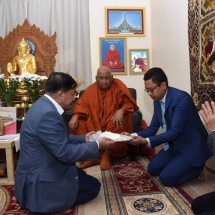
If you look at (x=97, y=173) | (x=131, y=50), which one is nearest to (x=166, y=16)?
(x=131, y=50)

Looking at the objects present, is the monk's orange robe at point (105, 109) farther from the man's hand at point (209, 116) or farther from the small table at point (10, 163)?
the man's hand at point (209, 116)

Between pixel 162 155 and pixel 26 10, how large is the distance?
3488 millimetres

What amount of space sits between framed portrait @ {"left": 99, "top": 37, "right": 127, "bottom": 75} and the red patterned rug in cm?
236

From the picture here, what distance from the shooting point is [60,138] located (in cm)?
172

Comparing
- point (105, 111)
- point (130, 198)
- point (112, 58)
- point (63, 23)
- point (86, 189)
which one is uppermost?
point (63, 23)

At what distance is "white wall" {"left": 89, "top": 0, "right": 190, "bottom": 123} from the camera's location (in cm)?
346

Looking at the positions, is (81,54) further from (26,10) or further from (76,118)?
(76,118)

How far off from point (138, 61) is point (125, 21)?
74 cm

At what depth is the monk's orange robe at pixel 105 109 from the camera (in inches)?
127

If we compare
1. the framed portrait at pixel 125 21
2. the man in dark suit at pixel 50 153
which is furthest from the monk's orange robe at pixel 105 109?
the framed portrait at pixel 125 21

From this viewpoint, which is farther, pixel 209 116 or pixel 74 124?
pixel 74 124

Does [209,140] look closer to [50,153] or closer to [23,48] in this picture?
[50,153]

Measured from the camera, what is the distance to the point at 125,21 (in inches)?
188

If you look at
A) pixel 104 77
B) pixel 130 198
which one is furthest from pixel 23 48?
pixel 130 198
